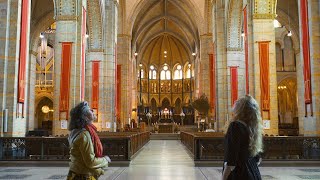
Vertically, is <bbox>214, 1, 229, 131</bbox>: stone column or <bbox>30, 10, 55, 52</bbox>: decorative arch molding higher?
<bbox>30, 10, 55, 52</bbox>: decorative arch molding

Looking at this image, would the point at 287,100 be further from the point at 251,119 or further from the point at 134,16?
the point at 251,119

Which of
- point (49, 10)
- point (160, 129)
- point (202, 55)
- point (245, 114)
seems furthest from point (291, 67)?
point (245, 114)

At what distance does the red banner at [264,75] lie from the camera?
51.3ft

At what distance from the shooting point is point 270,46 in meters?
16.1

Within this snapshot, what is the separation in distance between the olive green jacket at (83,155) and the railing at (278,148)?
348 inches

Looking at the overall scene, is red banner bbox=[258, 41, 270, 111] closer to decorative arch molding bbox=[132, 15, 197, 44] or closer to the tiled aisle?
the tiled aisle

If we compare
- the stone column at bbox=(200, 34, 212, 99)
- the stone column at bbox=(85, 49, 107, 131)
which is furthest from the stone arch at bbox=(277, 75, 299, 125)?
the stone column at bbox=(85, 49, 107, 131)

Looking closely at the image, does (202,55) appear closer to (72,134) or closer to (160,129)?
(160,129)

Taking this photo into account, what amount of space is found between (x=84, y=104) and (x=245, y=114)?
70.0 inches

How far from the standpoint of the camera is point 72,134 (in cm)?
407

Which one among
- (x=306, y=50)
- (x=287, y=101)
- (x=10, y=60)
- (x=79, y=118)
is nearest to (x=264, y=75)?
(x=306, y=50)

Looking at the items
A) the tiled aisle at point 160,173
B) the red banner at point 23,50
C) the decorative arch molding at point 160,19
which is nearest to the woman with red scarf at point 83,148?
the tiled aisle at point 160,173

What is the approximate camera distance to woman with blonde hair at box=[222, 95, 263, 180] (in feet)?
11.8

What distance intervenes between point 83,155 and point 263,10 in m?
14.1
